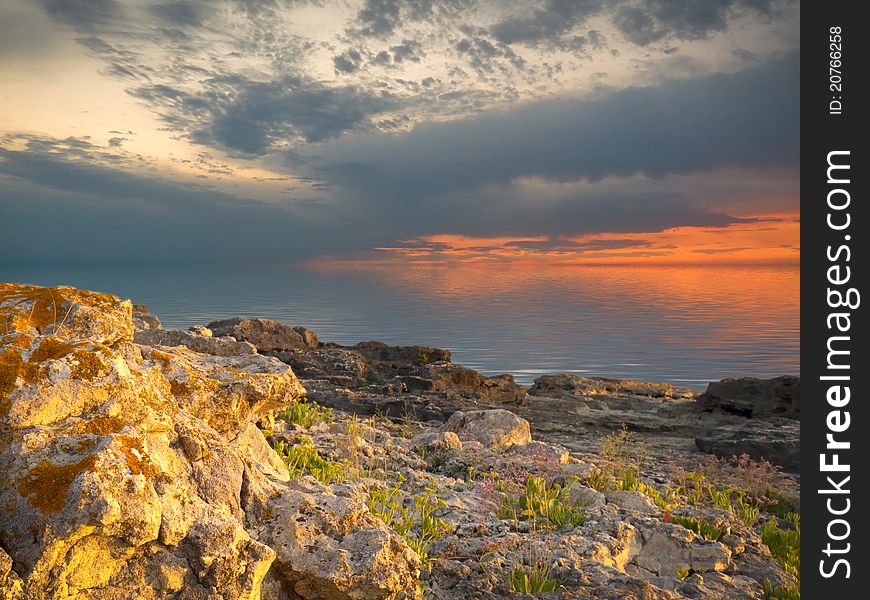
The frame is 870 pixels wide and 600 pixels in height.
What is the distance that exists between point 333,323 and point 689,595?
191 feet

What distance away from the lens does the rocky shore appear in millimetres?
3461

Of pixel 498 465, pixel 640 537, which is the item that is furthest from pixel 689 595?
pixel 498 465

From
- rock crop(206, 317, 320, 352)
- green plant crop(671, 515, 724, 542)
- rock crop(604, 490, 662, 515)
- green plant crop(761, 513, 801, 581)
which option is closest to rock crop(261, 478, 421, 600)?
rock crop(604, 490, 662, 515)

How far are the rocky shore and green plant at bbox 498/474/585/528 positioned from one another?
0.03 meters

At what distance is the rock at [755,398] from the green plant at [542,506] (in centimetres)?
1590

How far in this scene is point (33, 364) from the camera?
154 inches

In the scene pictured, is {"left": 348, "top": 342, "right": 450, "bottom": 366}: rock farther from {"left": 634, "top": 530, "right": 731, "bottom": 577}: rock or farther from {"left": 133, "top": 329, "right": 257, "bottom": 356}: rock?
{"left": 634, "top": 530, "right": 731, "bottom": 577}: rock

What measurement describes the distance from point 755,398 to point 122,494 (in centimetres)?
2246

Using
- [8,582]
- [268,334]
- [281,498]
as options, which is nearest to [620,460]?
[281,498]

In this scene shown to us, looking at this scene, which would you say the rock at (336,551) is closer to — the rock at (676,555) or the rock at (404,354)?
the rock at (676,555)

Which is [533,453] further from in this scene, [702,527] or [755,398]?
[755,398]
